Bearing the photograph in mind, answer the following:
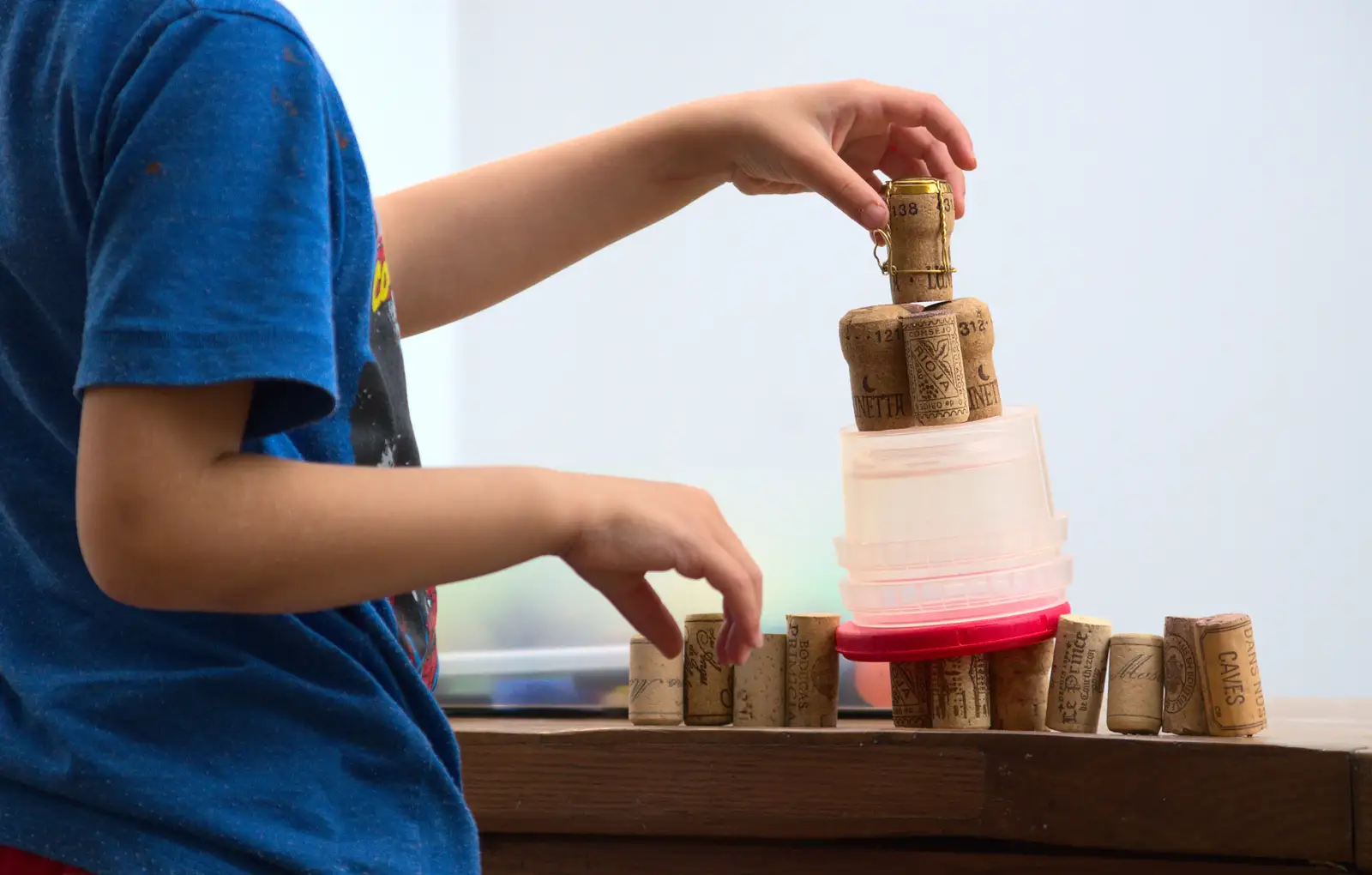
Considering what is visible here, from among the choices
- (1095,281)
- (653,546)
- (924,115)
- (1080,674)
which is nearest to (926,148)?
(924,115)

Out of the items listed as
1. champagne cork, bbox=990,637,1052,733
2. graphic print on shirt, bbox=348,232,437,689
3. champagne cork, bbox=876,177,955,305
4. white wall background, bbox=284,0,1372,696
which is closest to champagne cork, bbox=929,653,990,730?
champagne cork, bbox=990,637,1052,733

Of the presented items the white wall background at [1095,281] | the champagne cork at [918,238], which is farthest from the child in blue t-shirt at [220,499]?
the white wall background at [1095,281]

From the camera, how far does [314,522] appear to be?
43 centimetres

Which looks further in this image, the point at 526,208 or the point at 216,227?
the point at 526,208

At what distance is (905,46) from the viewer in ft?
8.09

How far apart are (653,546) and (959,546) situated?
630mm

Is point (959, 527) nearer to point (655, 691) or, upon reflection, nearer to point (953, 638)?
point (953, 638)

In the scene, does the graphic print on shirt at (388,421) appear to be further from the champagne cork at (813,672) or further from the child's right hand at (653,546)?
the champagne cork at (813,672)

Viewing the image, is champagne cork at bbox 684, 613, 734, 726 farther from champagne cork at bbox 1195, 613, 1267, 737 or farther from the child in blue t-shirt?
the child in blue t-shirt

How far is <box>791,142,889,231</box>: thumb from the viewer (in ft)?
2.50

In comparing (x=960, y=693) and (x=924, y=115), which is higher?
(x=924, y=115)

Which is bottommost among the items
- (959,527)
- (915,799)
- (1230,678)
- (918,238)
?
(915,799)

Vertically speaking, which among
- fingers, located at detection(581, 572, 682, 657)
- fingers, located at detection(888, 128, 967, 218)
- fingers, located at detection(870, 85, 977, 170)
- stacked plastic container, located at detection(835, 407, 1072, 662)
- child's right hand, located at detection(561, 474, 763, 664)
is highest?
fingers, located at detection(870, 85, 977, 170)

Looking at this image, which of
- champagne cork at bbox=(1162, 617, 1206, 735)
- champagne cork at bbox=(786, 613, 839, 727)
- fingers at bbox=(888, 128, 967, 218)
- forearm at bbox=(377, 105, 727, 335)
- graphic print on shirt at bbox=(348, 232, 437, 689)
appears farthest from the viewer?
champagne cork at bbox=(786, 613, 839, 727)
